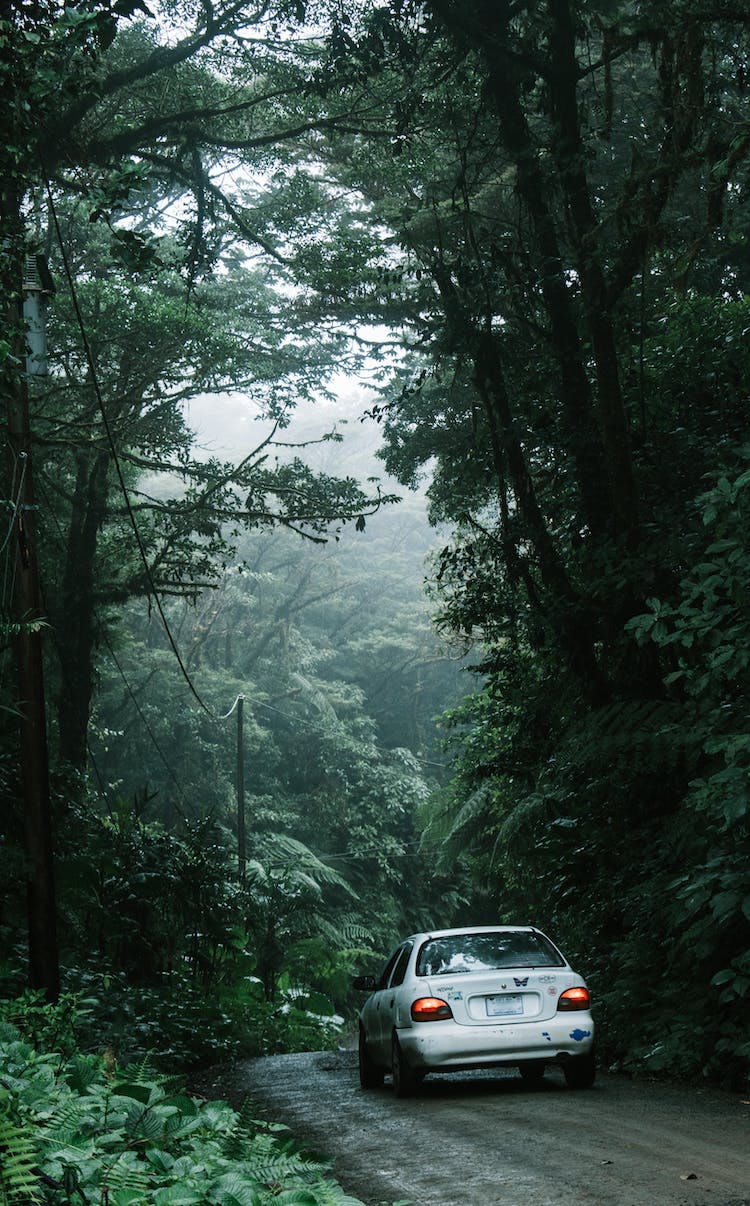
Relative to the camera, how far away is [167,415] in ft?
85.8

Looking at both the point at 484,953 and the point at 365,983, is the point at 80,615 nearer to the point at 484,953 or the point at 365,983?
the point at 365,983

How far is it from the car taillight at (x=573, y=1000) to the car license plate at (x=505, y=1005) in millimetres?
324

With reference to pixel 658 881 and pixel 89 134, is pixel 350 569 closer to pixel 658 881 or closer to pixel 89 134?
pixel 89 134

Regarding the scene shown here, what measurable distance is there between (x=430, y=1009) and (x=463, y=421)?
16.8 meters

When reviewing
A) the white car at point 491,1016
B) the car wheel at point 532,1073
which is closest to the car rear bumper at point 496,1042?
the white car at point 491,1016

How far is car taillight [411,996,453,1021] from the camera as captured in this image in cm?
998

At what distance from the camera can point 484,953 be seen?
1070 centimetres

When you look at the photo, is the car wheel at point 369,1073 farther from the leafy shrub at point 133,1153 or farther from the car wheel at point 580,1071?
the leafy shrub at point 133,1153

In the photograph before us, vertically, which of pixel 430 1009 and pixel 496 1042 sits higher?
pixel 430 1009

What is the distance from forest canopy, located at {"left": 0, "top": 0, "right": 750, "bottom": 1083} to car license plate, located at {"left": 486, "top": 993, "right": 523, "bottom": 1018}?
4.66 ft

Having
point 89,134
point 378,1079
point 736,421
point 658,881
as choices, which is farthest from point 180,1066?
point 89,134

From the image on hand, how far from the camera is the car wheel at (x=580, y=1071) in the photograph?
9.98m

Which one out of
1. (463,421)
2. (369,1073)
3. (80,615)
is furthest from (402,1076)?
(463,421)

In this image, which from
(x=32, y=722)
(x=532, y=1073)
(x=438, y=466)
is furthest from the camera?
(x=438, y=466)
